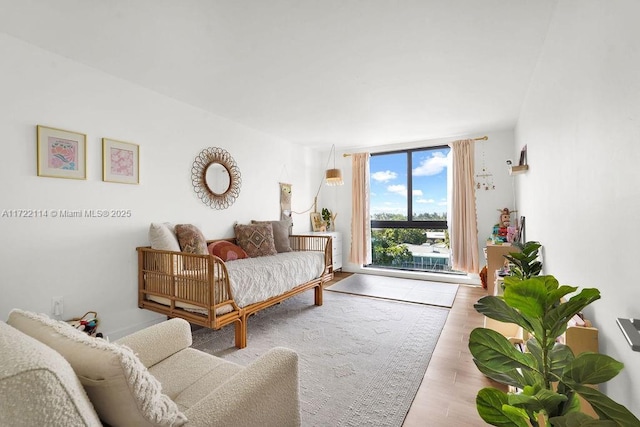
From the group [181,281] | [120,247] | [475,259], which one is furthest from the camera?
[475,259]

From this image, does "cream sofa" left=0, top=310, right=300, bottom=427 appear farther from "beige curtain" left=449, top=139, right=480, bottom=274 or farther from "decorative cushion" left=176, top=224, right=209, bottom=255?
"beige curtain" left=449, top=139, right=480, bottom=274

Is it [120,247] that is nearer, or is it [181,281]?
[181,281]

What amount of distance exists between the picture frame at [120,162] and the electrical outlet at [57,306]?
1.03 m

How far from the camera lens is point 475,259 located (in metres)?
4.49

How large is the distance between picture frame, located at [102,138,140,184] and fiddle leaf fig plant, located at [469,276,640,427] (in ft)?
9.87

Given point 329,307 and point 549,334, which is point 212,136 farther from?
point 549,334

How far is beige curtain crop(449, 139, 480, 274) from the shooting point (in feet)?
14.8

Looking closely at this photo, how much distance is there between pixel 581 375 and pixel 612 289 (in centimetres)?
51

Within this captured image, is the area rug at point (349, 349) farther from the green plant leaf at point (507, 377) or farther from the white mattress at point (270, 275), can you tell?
the green plant leaf at point (507, 377)

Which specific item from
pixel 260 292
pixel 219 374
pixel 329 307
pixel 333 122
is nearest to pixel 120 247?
pixel 260 292

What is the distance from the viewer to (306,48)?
217 centimetres

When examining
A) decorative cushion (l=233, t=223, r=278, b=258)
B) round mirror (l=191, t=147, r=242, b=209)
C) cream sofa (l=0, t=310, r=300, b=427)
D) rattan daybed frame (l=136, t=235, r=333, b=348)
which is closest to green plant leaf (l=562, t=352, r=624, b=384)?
cream sofa (l=0, t=310, r=300, b=427)

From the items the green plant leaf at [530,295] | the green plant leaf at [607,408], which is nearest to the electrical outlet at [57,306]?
the green plant leaf at [530,295]

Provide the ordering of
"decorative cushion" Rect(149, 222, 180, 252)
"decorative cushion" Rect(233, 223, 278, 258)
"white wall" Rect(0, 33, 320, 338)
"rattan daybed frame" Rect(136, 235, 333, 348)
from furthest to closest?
"decorative cushion" Rect(233, 223, 278, 258) → "decorative cushion" Rect(149, 222, 180, 252) → "rattan daybed frame" Rect(136, 235, 333, 348) → "white wall" Rect(0, 33, 320, 338)
